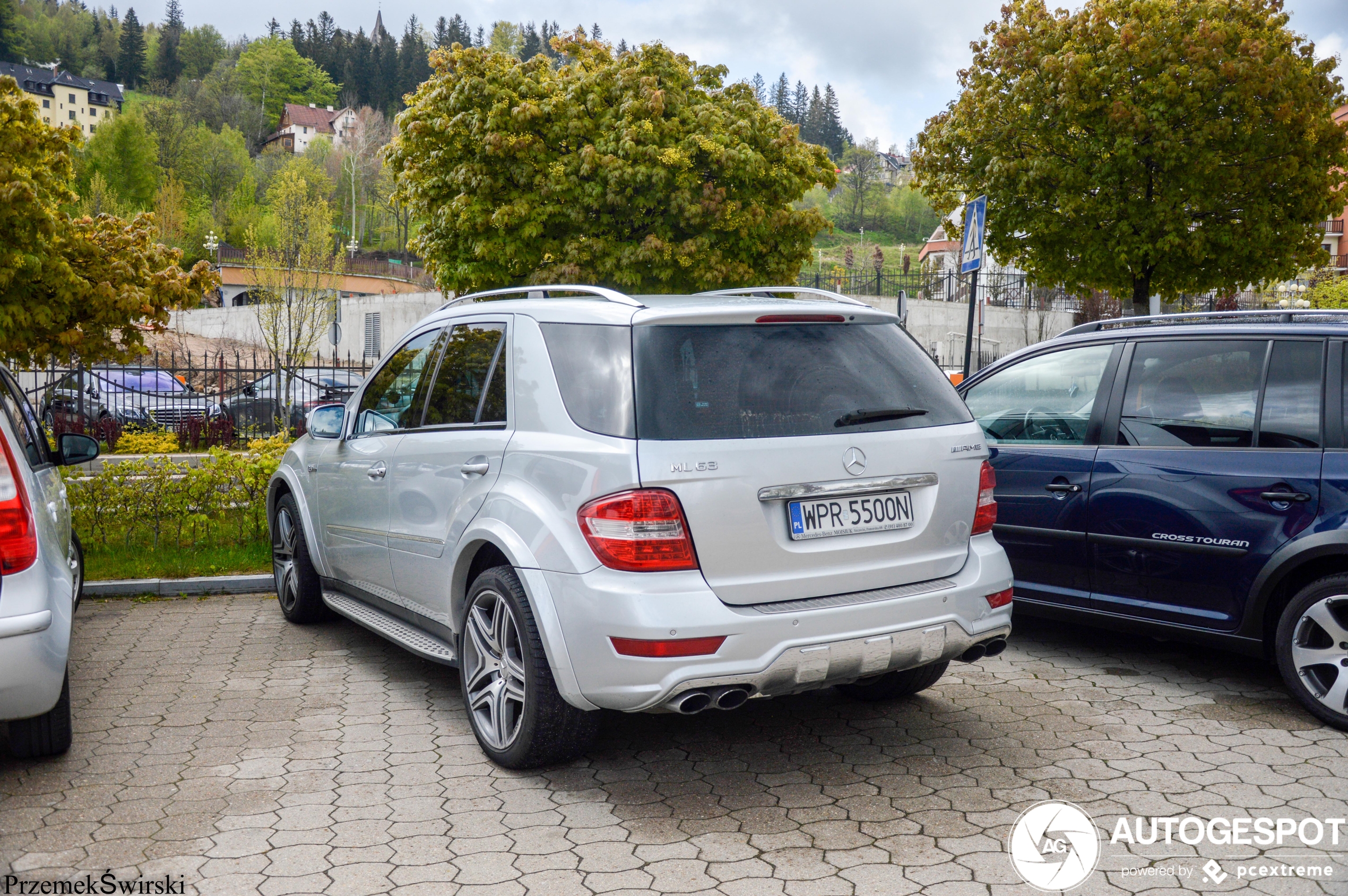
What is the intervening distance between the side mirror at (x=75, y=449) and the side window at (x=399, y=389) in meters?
1.59

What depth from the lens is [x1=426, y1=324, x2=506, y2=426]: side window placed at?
4.45m

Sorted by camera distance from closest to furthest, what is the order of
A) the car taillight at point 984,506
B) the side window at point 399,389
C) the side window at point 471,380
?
the car taillight at point 984,506
the side window at point 471,380
the side window at point 399,389

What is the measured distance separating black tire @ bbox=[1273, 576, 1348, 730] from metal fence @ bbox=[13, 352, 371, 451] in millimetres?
14186

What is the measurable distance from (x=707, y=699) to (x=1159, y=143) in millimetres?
14086

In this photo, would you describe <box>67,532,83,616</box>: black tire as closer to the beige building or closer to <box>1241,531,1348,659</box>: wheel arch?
<box>1241,531,1348,659</box>: wheel arch

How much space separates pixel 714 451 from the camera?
3682 mm

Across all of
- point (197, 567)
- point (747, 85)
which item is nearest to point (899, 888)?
point (197, 567)

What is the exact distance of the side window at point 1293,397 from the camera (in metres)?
4.71

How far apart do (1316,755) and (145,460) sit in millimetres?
8704

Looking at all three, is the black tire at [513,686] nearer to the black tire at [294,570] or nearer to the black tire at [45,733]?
the black tire at [45,733]

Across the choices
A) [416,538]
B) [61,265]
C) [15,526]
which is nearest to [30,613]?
[15,526]

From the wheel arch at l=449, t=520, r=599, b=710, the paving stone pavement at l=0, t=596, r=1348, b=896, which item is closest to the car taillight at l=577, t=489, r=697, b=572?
the wheel arch at l=449, t=520, r=599, b=710

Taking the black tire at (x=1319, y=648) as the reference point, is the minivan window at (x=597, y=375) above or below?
above

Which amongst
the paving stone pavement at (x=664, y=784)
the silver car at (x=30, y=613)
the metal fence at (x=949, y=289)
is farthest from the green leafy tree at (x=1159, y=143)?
the metal fence at (x=949, y=289)
